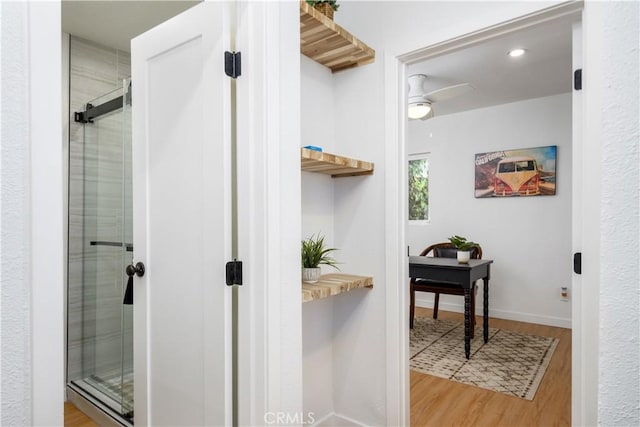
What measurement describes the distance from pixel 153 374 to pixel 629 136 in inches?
70.3

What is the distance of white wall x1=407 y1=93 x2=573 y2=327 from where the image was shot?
4.23m

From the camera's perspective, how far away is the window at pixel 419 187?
5.21m

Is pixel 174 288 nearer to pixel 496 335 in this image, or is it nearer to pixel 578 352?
pixel 578 352

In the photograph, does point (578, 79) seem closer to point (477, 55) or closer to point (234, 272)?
point (234, 272)

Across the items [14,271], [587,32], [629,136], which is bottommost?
[14,271]

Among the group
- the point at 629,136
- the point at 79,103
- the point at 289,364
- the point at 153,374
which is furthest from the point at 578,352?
the point at 79,103

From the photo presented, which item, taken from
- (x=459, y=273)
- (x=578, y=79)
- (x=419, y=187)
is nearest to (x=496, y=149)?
(x=419, y=187)

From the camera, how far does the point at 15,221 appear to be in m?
0.69

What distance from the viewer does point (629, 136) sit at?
451mm

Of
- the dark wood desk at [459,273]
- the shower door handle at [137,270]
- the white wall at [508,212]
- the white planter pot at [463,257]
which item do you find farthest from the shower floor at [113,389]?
the white wall at [508,212]

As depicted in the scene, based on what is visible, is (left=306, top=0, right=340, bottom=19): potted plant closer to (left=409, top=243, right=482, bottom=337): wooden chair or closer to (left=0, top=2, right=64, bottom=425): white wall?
(left=0, top=2, right=64, bottom=425): white wall

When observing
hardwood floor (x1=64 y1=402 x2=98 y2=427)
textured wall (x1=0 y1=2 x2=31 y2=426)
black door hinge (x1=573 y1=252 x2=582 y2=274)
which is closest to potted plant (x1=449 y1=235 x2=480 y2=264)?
black door hinge (x1=573 y1=252 x2=582 y2=274)

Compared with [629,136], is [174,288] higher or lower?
lower

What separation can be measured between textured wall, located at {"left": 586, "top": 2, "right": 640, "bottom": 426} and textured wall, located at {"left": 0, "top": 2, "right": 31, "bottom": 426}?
91 centimetres
